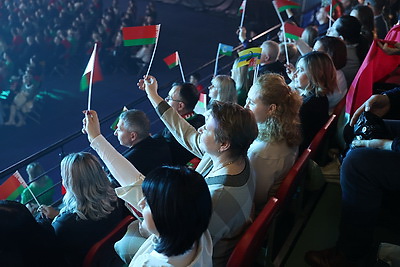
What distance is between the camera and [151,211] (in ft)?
3.55

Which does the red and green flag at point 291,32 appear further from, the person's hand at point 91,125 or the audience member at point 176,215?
the audience member at point 176,215

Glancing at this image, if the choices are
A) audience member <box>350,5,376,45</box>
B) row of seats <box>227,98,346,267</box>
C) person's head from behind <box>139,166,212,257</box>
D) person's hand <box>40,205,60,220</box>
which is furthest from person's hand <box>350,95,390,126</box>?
person's hand <box>40,205,60,220</box>

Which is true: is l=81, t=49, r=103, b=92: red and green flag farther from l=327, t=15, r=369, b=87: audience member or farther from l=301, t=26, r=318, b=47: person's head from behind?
l=301, t=26, r=318, b=47: person's head from behind

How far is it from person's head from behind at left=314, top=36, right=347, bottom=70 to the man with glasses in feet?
2.83

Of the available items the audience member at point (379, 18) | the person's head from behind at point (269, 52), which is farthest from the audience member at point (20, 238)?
the audience member at point (379, 18)

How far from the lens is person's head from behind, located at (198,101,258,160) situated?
1449mm

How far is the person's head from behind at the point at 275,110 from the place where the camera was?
1689mm

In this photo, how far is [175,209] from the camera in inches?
41.4

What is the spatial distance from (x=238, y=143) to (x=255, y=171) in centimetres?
27

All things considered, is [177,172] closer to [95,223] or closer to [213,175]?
[213,175]

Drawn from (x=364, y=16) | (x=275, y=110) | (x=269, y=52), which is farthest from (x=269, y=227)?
(x=364, y=16)

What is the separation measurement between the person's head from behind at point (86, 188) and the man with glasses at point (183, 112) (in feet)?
2.54

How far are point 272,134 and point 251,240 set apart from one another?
58cm

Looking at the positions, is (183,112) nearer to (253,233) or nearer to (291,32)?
(291,32)
